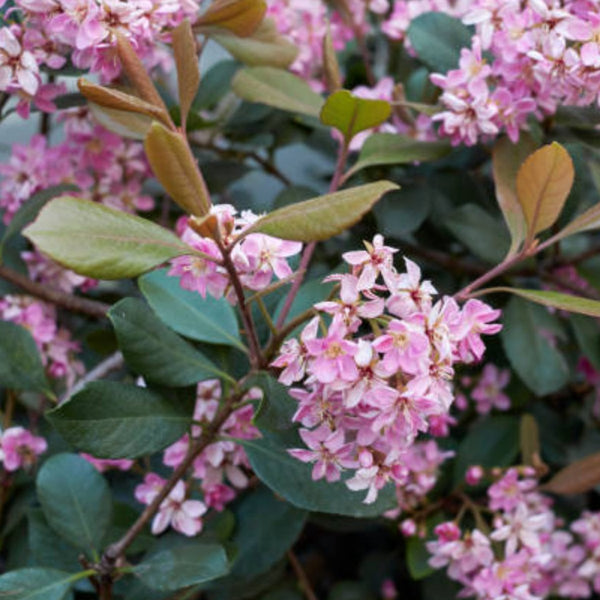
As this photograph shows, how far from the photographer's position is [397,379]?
0.58 meters

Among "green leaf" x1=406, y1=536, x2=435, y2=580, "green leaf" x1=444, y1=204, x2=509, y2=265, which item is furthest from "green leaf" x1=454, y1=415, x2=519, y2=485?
"green leaf" x1=444, y1=204, x2=509, y2=265

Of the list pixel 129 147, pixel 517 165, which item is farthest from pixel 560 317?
pixel 129 147

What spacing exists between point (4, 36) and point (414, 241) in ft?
2.13

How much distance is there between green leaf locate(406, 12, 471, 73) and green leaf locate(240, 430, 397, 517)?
0.44 m

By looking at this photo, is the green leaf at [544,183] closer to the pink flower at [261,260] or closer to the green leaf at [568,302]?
the green leaf at [568,302]

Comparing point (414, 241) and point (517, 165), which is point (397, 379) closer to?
point (517, 165)

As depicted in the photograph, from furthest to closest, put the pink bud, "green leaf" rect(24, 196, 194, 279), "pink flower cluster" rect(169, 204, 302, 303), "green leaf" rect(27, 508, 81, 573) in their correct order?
the pink bud < "green leaf" rect(27, 508, 81, 573) < "pink flower cluster" rect(169, 204, 302, 303) < "green leaf" rect(24, 196, 194, 279)

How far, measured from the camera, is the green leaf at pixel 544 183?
25.5 inches

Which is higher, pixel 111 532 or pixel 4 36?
pixel 4 36

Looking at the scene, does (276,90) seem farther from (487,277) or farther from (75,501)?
(75,501)

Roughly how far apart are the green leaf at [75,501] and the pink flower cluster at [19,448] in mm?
46

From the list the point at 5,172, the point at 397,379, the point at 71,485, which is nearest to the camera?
the point at 397,379

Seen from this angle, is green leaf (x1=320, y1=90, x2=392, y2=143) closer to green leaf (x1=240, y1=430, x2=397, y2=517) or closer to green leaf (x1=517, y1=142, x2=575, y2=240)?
green leaf (x1=517, y1=142, x2=575, y2=240)

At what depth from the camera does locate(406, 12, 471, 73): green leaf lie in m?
0.91
